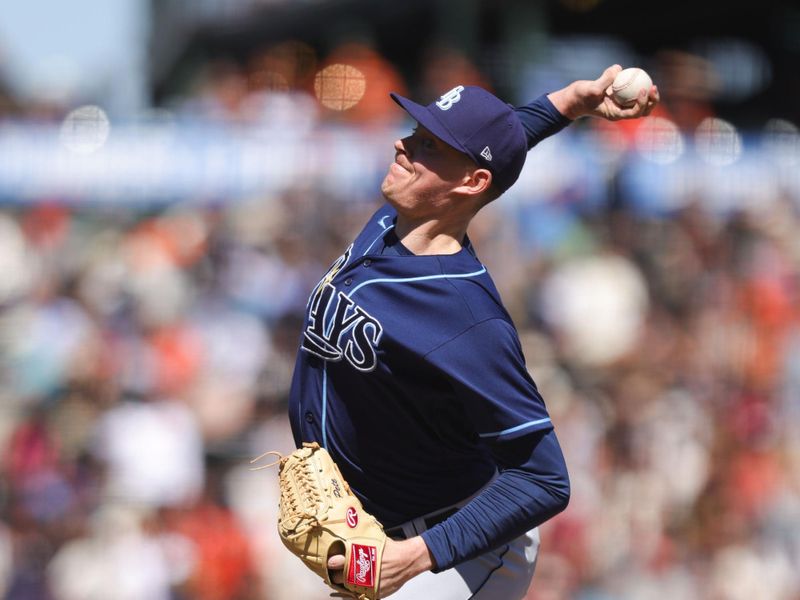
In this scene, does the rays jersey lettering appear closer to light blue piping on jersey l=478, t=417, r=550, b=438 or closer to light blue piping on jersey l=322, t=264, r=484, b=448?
light blue piping on jersey l=322, t=264, r=484, b=448

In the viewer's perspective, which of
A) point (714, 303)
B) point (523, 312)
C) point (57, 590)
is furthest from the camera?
point (714, 303)

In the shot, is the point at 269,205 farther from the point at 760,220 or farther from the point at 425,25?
the point at 425,25

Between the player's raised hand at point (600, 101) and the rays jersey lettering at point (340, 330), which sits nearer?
the rays jersey lettering at point (340, 330)

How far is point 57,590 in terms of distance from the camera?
19.1 ft

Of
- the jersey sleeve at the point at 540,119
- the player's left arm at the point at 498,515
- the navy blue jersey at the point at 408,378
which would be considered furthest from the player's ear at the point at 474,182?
the player's left arm at the point at 498,515

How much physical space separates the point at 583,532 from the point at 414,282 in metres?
3.92

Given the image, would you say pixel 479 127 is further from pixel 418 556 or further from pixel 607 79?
pixel 418 556

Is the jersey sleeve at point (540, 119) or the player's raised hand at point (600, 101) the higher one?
the player's raised hand at point (600, 101)

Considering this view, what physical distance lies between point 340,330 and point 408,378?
0.19 metres

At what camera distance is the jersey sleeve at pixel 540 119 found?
313cm

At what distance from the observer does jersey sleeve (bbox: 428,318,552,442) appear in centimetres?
261

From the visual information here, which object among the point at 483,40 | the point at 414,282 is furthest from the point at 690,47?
the point at 414,282

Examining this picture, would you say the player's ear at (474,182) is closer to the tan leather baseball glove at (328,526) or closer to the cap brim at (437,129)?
the cap brim at (437,129)

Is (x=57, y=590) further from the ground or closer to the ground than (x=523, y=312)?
closer to the ground
